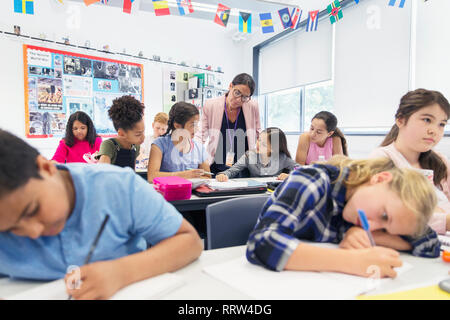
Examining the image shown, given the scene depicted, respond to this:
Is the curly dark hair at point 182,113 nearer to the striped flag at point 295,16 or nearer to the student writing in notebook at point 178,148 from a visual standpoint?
the student writing in notebook at point 178,148

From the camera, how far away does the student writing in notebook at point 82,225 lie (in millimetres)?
522

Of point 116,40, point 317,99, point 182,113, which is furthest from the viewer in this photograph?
point 317,99

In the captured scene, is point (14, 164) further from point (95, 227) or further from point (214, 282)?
point (214, 282)

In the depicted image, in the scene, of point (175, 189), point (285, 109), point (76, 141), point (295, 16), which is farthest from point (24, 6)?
point (285, 109)

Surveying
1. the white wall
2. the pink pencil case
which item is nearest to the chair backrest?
the pink pencil case

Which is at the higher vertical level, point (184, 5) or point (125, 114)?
point (184, 5)

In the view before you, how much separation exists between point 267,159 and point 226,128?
1.51 ft

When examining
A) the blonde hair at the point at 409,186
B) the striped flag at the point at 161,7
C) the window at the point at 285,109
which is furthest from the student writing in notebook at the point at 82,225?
the window at the point at 285,109

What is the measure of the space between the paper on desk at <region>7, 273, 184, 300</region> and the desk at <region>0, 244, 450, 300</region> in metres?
0.02

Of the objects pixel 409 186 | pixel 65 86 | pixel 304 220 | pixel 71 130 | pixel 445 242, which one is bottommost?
pixel 445 242

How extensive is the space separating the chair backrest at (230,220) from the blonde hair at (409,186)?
1.54ft

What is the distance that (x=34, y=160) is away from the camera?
0.54 metres

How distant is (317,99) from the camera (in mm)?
4238

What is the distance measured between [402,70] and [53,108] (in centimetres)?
384
